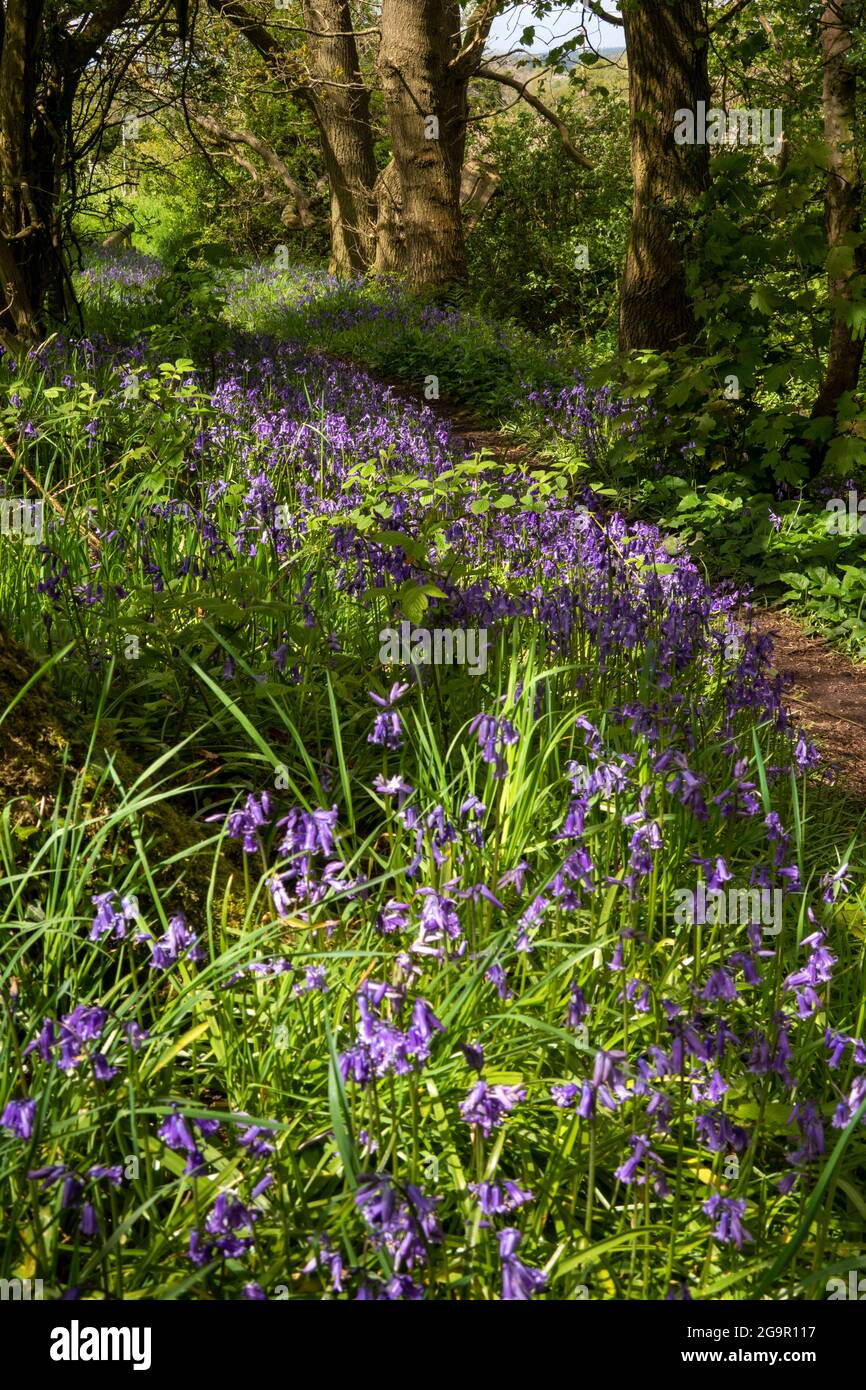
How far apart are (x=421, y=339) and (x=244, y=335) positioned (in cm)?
289


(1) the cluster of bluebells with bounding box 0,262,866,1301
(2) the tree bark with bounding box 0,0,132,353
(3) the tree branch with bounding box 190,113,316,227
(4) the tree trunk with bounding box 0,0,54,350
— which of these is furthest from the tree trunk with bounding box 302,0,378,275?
(1) the cluster of bluebells with bounding box 0,262,866,1301

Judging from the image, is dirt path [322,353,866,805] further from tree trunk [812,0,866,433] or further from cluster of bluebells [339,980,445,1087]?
cluster of bluebells [339,980,445,1087]

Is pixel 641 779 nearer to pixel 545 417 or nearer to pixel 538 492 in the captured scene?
pixel 538 492

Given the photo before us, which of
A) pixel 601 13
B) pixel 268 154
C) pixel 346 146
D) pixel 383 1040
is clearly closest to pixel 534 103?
pixel 346 146

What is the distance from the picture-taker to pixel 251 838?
6.43 feet

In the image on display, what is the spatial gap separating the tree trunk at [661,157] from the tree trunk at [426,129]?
745 cm

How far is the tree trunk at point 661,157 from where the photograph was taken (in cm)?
801

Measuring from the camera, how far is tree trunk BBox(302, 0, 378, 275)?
17438mm

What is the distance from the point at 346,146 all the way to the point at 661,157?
1207 centimetres

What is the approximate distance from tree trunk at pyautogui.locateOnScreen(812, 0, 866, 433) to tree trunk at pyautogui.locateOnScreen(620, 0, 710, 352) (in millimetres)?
1398

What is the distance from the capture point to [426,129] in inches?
599

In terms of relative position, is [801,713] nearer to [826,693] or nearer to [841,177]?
[826,693]
